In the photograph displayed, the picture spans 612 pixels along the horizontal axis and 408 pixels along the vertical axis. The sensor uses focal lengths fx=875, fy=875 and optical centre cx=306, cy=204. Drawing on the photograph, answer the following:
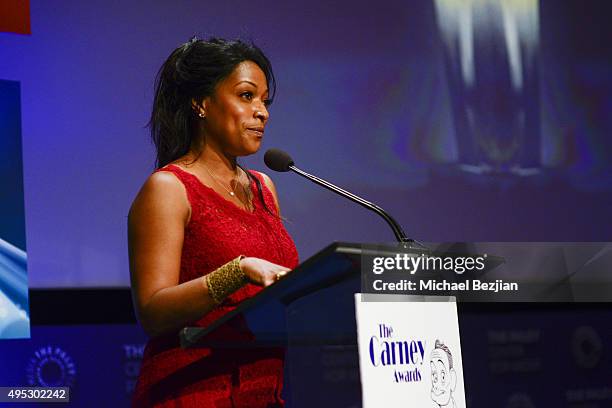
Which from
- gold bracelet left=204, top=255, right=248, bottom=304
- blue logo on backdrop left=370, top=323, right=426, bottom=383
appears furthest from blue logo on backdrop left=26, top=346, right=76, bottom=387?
blue logo on backdrop left=370, top=323, right=426, bottom=383

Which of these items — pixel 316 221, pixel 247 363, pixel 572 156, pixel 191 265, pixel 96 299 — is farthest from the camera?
pixel 572 156

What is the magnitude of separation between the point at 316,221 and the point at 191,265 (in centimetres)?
179

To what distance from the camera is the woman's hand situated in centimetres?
140

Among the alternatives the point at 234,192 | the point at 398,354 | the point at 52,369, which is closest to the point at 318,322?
the point at 398,354

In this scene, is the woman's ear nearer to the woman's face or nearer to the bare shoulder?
the woman's face

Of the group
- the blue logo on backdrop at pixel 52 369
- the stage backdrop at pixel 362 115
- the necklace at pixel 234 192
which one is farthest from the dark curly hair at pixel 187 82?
the blue logo on backdrop at pixel 52 369

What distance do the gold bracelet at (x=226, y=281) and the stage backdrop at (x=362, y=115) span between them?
190 cm

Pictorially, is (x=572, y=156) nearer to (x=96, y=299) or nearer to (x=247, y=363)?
(x=96, y=299)

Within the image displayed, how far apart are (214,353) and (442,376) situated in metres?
0.45

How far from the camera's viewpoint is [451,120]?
3.69 metres

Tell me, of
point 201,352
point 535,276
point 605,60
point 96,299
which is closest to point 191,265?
point 201,352

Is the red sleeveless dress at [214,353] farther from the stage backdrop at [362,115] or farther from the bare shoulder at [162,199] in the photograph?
the stage backdrop at [362,115]

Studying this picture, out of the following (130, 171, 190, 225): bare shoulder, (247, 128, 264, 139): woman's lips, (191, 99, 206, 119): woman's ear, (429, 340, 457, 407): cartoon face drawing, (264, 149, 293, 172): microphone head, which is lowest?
(429, 340, 457, 407): cartoon face drawing

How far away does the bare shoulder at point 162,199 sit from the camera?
1.68 metres
